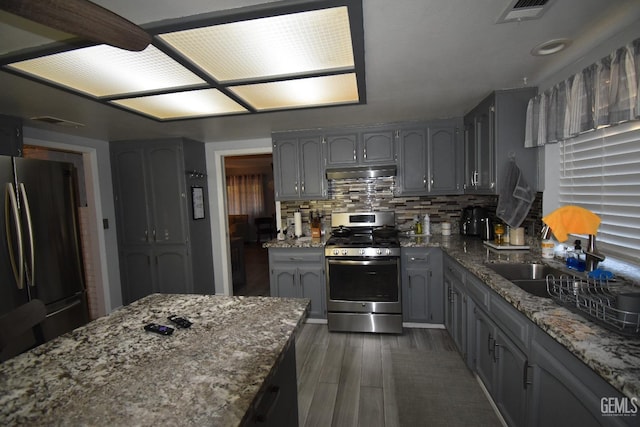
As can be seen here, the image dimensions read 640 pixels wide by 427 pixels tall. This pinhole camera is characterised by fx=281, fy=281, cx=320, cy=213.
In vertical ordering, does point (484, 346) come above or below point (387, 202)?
below

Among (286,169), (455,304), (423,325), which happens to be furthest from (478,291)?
(286,169)

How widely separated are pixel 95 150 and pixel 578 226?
15.0 feet

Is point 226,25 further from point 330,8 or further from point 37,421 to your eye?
point 37,421

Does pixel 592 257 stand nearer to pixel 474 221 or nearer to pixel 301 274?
pixel 474 221

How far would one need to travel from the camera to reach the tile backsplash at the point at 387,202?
3.28 m

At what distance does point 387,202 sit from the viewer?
133 inches

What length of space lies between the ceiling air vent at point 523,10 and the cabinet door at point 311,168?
7.04ft

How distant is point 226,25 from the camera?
119cm

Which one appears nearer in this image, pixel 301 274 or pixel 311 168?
pixel 301 274

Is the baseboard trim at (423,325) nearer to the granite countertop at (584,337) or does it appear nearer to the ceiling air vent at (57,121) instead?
the granite countertop at (584,337)

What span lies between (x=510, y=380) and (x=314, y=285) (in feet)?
6.10

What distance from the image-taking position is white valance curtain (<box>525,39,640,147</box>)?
1293 millimetres

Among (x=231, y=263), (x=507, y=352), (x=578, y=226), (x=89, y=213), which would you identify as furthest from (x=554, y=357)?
(x=89, y=213)

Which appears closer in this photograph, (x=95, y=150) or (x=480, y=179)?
(x=480, y=179)
